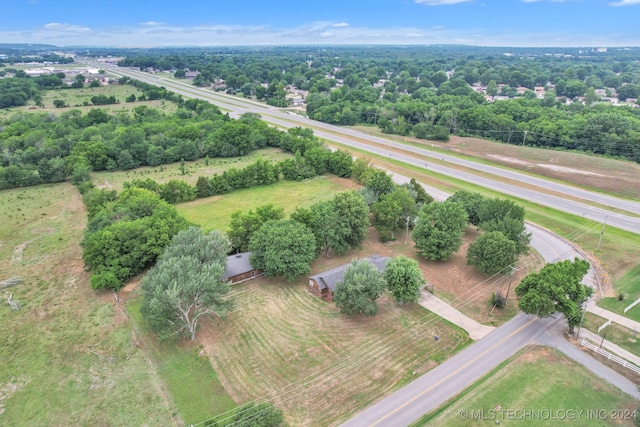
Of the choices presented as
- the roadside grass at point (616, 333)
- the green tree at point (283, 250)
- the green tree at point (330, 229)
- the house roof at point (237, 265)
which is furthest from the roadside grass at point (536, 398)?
the house roof at point (237, 265)

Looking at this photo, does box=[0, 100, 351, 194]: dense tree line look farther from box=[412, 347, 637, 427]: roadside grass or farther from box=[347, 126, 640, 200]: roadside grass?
box=[412, 347, 637, 427]: roadside grass

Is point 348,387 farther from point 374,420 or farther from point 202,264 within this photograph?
point 202,264

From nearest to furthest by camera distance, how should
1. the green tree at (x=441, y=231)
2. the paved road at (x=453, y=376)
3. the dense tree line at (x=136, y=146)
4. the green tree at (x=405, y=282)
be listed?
the paved road at (x=453, y=376) → the green tree at (x=405, y=282) → the green tree at (x=441, y=231) → the dense tree line at (x=136, y=146)

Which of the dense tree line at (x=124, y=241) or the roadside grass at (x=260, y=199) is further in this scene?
the roadside grass at (x=260, y=199)

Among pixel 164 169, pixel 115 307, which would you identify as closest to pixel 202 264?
pixel 115 307

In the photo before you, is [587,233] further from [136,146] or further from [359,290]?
[136,146]

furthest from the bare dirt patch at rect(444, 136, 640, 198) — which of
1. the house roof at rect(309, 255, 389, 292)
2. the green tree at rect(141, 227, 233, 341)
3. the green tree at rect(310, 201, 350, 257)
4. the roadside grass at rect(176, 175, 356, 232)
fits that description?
the green tree at rect(141, 227, 233, 341)

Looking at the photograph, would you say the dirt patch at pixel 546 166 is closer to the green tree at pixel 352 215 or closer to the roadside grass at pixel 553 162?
the roadside grass at pixel 553 162

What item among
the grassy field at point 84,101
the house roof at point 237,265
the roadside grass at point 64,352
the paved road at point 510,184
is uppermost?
the grassy field at point 84,101
